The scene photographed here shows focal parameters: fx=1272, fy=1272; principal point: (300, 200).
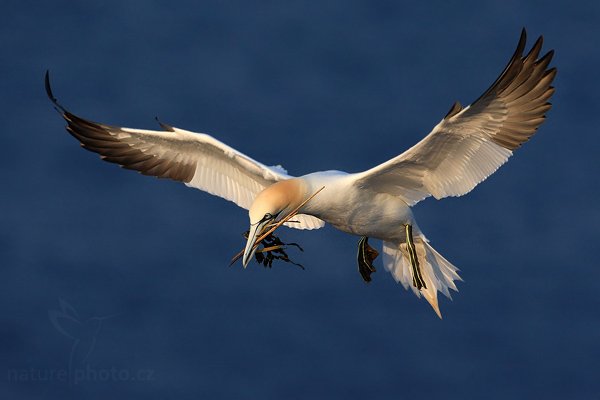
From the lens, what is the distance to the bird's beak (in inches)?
515

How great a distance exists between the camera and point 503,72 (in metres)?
13.3

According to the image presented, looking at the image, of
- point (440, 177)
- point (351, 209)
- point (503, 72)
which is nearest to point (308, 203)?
point (351, 209)

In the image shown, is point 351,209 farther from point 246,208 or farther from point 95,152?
point 95,152

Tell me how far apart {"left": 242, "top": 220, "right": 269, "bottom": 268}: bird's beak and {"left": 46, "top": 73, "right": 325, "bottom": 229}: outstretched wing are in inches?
61.7

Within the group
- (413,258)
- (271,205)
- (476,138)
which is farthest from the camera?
(413,258)

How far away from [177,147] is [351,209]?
2431 mm

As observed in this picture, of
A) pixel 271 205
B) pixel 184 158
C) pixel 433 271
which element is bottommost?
pixel 271 205

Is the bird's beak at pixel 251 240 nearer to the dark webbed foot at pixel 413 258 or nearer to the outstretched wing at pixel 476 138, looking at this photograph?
the outstretched wing at pixel 476 138

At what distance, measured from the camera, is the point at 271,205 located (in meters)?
13.4

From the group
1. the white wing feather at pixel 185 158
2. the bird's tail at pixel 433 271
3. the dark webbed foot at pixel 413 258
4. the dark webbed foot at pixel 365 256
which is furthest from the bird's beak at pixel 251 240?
the dark webbed foot at pixel 365 256

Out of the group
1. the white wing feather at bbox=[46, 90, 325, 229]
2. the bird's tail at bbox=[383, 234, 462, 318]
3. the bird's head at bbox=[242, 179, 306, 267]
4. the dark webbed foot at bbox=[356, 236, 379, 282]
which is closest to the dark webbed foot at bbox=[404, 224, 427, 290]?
the bird's tail at bbox=[383, 234, 462, 318]

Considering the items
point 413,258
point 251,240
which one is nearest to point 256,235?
point 251,240

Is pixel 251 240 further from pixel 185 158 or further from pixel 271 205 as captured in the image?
pixel 185 158

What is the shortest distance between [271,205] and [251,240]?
0.47 m
